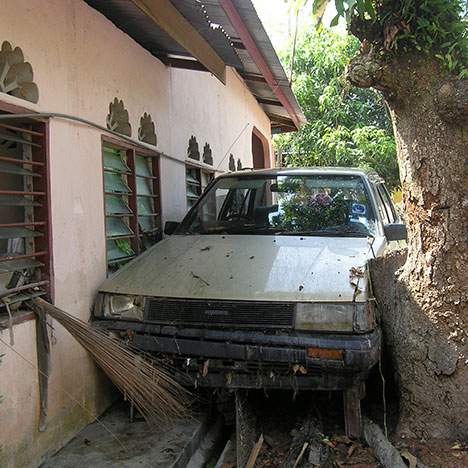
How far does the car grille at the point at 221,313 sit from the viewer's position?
3.41 metres

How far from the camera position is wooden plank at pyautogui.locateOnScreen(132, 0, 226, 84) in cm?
381

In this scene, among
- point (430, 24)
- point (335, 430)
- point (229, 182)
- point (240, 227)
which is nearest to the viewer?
point (430, 24)

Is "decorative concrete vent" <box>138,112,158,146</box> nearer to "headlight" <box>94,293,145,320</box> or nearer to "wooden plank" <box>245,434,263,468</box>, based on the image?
"headlight" <box>94,293,145,320</box>

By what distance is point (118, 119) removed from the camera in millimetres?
4734

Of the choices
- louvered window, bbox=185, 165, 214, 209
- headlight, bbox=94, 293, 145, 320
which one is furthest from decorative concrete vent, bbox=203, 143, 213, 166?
headlight, bbox=94, 293, 145, 320

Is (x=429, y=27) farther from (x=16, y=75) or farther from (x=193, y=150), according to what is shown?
(x=193, y=150)

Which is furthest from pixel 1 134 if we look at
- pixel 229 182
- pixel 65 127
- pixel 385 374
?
pixel 385 374

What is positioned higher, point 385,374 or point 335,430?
point 385,374

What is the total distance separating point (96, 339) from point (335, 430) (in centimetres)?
166

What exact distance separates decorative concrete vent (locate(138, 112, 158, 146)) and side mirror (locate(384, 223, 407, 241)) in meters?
2.41

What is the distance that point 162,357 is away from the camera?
11.8 ft

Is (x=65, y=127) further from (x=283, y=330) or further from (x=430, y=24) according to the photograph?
(x=430, y=24)

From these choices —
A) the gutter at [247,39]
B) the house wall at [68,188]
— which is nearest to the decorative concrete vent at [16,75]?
the house wall at [68,188]

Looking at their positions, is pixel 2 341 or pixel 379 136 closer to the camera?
pixel 2 341
